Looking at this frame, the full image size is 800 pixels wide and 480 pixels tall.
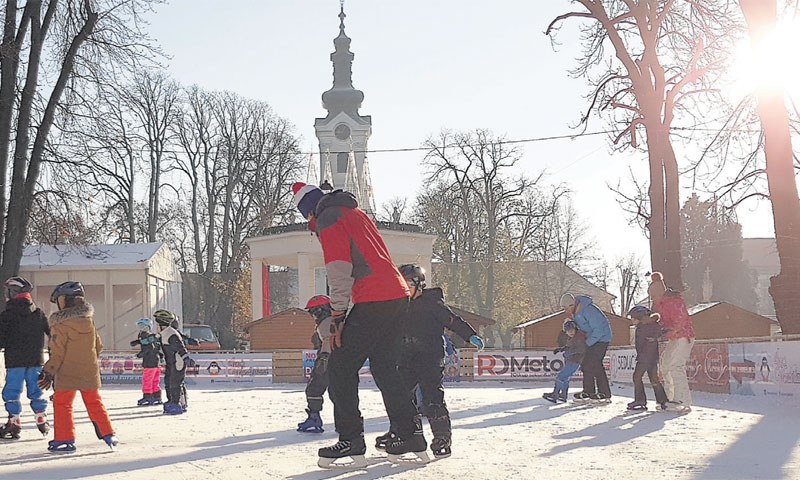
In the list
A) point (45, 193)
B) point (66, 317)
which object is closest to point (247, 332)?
point (45, 193)

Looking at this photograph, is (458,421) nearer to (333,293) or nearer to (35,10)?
(333,293)

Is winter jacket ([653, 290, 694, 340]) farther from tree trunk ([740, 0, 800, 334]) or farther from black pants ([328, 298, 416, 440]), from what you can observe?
black pants ([328, 298, 416, 440])

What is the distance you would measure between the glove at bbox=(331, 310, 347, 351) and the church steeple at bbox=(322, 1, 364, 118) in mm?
66463

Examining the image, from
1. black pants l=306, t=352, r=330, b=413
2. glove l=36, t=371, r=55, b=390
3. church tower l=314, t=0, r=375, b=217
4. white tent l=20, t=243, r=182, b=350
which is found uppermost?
church tower l=314, t=0, r=375, b=217

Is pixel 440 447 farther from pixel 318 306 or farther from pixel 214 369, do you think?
pixel 214 369

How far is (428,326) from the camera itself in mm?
7695

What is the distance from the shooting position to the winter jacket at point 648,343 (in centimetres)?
1210

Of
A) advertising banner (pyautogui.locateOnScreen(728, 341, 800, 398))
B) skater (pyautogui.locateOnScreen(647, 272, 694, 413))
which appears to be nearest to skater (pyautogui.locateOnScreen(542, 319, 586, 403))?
Result: skater (pyautogui.locateOnScreen(647, 272, 694, 413))

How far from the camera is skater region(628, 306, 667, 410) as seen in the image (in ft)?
39.4

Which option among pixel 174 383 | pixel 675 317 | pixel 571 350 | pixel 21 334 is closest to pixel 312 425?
pixel 21 334

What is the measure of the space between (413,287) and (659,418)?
442cm

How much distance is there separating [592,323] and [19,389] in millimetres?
7659

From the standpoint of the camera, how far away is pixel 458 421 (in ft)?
34.5

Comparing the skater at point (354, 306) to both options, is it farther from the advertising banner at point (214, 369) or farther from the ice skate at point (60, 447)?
the advertising banner at point (214, 369)
